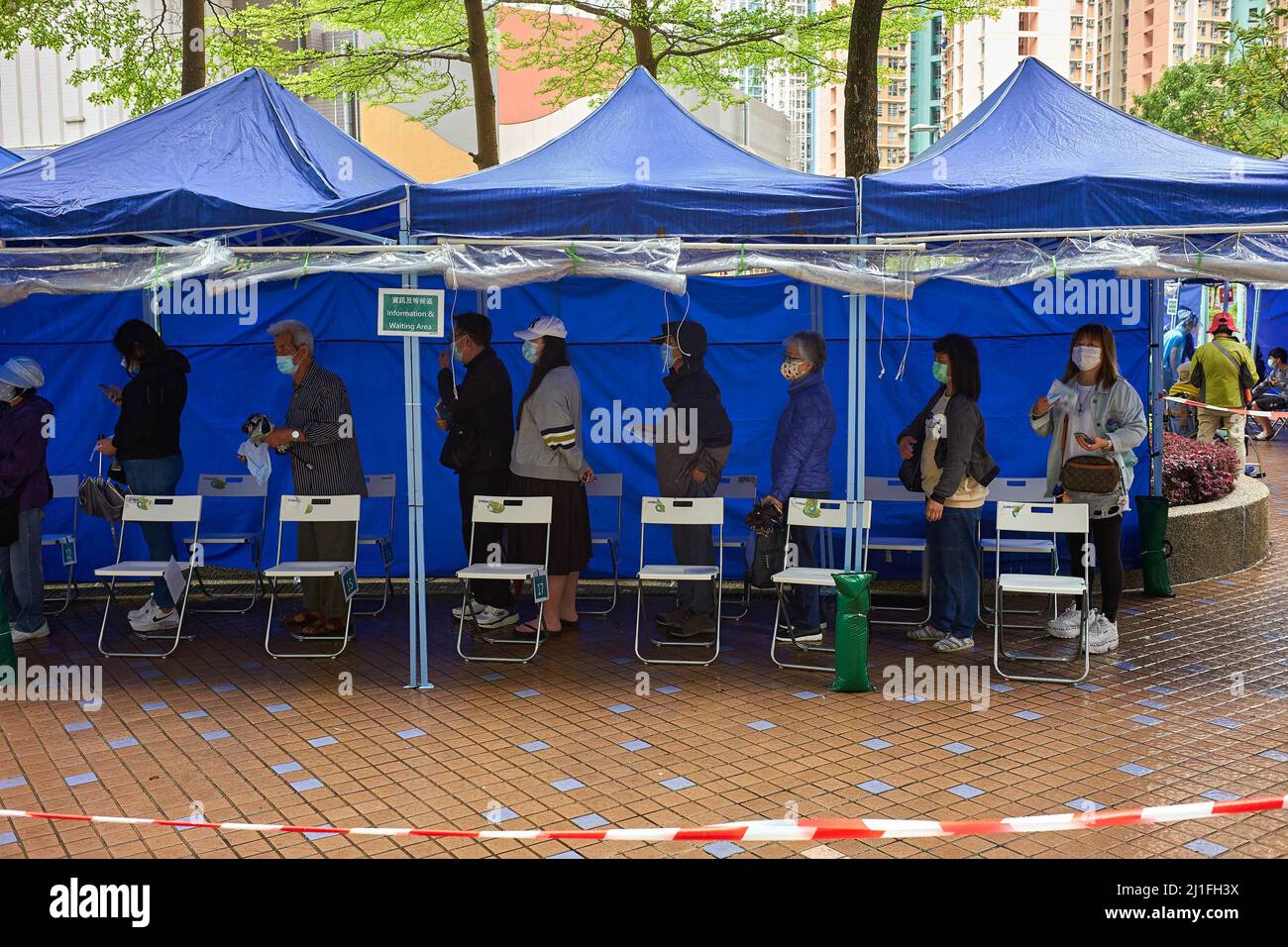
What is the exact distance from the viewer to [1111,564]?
22.4 ft

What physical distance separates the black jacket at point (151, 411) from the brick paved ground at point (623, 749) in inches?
48.9

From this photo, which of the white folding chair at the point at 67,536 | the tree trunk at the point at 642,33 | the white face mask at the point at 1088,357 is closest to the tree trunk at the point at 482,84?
the tree trunk at the point at 642,33

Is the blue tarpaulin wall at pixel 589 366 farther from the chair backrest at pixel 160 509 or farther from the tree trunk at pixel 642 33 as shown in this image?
the tree trunk at pixel 642 33

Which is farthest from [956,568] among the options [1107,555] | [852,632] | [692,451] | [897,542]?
[692,451]

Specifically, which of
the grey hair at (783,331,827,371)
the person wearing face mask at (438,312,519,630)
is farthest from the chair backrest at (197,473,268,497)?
the grey hair at (783,331,827,371)

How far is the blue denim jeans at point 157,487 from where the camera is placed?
24.8 feet

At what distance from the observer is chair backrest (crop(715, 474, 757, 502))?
8.35 metres

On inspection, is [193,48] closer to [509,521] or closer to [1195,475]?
[509,521]

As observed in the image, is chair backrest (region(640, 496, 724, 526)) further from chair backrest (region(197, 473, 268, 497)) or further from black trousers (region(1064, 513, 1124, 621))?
chair backrest (region(197, 473, 268, 497))

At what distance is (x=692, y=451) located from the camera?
7.40m

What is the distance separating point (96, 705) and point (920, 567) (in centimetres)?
526

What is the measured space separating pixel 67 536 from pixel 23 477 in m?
1.10

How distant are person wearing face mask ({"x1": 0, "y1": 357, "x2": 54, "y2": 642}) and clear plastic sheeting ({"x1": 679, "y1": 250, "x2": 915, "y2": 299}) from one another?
3.96 metres
